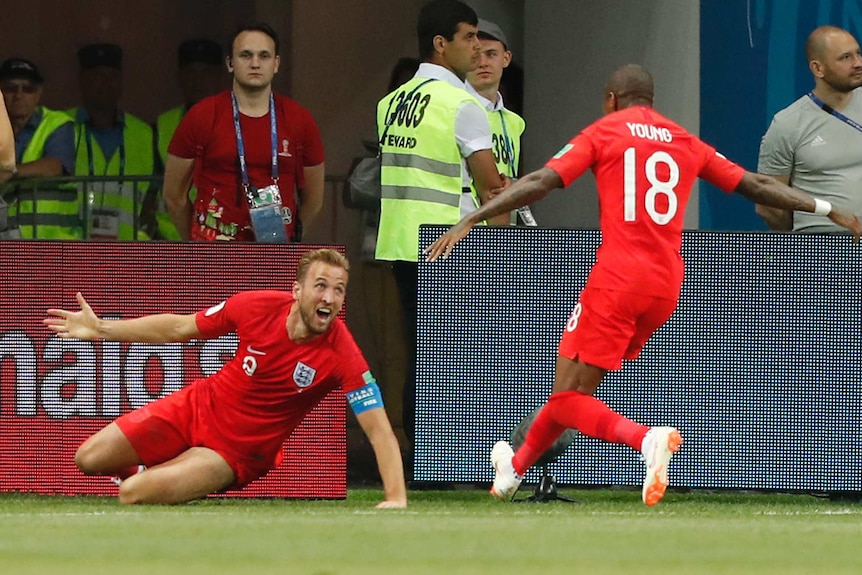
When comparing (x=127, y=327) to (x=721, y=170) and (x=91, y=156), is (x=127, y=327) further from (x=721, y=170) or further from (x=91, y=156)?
(x=91, y=156)

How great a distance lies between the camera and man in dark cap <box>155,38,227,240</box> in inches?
523

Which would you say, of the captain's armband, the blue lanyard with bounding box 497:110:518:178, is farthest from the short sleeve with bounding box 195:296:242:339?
the blue lanyard with bounding box 497:110:518:178

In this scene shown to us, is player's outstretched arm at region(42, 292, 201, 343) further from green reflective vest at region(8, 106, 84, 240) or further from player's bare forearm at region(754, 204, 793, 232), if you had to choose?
player's bare forearm at region(754, 204, 793, 232)


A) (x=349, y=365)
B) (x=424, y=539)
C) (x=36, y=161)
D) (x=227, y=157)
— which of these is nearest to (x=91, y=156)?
(x=36, y=161)

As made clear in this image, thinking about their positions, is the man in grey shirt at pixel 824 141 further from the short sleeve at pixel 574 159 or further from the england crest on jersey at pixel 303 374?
the england crest on jersey at pixel 303 374

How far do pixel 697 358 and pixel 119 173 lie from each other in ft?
15.3

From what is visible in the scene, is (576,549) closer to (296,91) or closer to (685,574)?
(685,574)

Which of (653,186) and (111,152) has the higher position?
(111,152)

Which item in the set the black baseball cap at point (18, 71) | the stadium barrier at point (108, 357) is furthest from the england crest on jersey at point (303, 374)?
the black baseball cap at point (18, 71)

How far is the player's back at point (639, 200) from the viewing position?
9.20 m

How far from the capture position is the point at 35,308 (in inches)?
408

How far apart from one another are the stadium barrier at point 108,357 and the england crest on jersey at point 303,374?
80 cm

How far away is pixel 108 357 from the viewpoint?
10367 mm

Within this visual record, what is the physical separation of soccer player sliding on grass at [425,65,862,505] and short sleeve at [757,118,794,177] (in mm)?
1624
